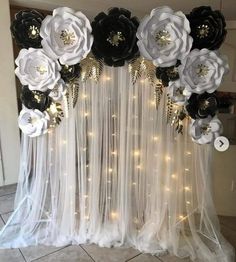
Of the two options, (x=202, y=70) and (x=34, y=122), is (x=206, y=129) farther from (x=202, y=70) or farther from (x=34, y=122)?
(x=34, y=122)

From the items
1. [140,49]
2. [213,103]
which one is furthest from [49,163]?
[213,103]

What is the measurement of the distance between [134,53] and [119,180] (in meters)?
0.94

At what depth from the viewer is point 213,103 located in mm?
1744

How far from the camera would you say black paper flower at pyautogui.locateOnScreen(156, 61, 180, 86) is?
1686mm

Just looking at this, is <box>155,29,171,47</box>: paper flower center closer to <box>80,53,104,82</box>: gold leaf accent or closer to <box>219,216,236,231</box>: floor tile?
<box>80,53,104,82</box>: gold leaf accent

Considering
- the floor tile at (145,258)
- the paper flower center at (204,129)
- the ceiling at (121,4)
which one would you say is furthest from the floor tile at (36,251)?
the ceiling at (121,4)

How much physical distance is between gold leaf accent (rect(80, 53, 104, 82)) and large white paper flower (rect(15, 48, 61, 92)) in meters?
0.18

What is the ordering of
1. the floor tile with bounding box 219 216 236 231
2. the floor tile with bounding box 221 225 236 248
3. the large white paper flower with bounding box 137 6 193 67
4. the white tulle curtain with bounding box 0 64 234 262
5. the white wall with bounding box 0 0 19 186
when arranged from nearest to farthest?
the large white paper flower with bounding box 137 6 193 67
the white tulle curtain with bounding box 0 64 234 262
the floor tile with bounding box 221 225 236 248
the floor tile with bounding box 219 216 236 231
the white wall with bounding box 0 0 19 186

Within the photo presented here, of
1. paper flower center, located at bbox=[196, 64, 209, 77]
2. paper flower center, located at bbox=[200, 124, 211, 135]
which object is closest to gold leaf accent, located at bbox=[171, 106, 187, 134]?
paper flower center, located at bbox=[200, 124, 211, 135]

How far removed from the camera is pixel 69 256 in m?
2.02

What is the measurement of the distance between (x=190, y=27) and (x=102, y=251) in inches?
68.8

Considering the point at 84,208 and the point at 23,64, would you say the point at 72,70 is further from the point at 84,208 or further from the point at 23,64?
the point at 84,208

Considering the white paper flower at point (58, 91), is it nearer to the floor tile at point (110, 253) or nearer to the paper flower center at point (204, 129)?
the paper flower center at point (204, 129)

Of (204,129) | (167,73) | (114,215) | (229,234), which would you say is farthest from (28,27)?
(229,234)
